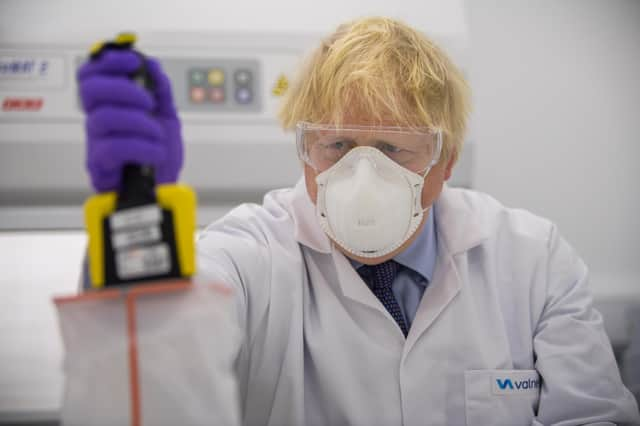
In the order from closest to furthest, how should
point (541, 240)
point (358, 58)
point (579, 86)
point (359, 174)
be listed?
point (359, 174) < point (358, 58) < point (541, 240) < point (579, 86)

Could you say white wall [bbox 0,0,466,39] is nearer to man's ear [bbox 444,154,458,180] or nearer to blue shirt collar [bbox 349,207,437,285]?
man's ear [bbox 444,154,458,180]

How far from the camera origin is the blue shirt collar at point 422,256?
1.33 meters

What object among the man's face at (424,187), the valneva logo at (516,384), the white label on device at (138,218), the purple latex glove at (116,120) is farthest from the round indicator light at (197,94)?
the valneva logo at (516,384)

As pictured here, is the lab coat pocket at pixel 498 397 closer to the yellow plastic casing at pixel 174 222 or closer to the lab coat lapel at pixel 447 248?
the lab coat lapel at pixel 447 248

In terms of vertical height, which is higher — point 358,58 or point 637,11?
point 637,11

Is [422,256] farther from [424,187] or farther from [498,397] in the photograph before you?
[498,397]

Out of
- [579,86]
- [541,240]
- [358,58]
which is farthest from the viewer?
[579,86]

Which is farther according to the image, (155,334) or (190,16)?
(190,16)

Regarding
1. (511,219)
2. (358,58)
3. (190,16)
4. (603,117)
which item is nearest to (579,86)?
(603,117)

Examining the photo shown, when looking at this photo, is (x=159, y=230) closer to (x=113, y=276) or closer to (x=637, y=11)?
(x=113, y=276)

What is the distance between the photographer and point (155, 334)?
0.79 meters

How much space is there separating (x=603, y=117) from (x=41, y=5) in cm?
150

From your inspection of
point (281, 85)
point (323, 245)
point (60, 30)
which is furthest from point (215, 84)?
point (323, 245)

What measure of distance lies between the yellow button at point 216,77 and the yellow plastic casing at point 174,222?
761mm
